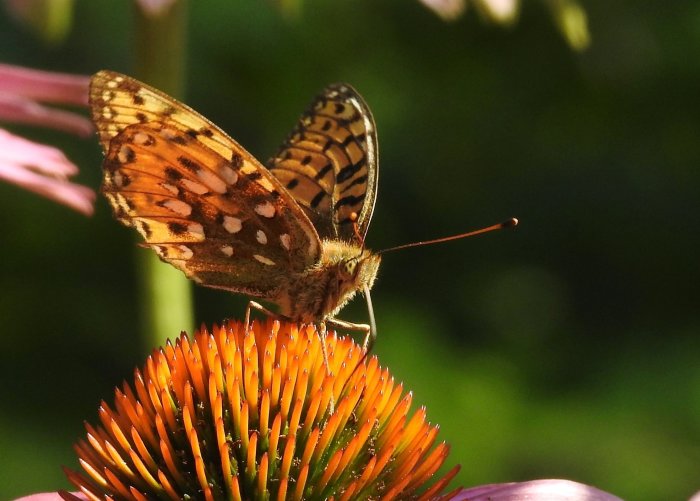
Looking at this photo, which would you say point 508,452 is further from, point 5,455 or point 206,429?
point 206,429

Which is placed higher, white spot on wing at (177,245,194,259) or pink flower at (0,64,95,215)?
pink flower at (0,64,95,215)

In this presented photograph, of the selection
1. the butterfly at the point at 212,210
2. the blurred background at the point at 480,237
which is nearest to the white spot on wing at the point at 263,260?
the butterfly at the point at 212,210

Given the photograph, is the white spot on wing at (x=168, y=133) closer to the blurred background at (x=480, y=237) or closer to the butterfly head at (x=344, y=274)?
the butterfly head at (x=344, y=274)

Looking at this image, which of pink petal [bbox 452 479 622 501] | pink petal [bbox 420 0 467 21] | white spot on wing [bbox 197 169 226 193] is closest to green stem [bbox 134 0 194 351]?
white spot on wing [bbox 197 169 226 193]

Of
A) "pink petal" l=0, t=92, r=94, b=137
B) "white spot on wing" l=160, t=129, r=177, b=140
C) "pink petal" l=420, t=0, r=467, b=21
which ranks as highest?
"pink petal" l=420, t=0, r=467, b=21

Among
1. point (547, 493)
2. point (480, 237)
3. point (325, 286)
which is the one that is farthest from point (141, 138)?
point (480, 237)

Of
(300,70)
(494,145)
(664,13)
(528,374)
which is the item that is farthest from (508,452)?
(664,13)

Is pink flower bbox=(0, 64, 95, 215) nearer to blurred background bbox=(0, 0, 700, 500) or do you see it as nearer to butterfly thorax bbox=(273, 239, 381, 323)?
butterfly thorax bbox=(273, 239, 381, 323)
